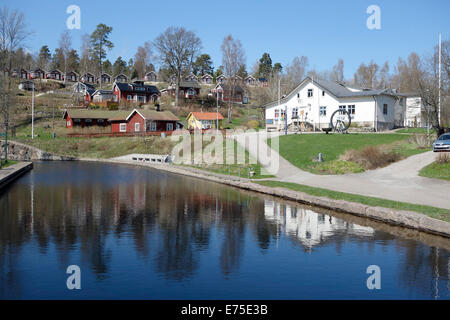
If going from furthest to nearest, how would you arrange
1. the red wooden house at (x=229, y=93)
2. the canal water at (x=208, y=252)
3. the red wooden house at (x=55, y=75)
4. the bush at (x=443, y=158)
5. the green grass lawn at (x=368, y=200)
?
the red wooden house at (x=55, y=75), the red wooden house at (x=229, y=93), the bush at (x=443, y=158), the green grass lawn at (x=368, y=200), the canal water at (x=208, y=252)

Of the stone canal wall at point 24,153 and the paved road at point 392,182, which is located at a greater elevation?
the stone canal wall at point 24,153

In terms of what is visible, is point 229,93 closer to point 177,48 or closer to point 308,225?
point 177,48

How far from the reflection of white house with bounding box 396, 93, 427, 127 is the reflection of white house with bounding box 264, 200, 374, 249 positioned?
4414 centimetres

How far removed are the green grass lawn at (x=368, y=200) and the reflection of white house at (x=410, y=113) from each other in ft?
129

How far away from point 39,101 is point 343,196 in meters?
93.3

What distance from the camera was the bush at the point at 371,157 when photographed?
32981mm

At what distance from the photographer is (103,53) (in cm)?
13375

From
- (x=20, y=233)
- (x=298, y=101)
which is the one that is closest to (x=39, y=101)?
(x=298, y=101)

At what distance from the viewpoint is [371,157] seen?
3359cm

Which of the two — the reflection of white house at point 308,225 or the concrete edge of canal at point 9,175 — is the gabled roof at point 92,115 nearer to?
the concrete edge of canal at point 9,175

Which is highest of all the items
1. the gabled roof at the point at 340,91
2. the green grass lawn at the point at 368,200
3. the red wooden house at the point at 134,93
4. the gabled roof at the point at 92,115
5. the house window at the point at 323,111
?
the red wooden house at the point at 134,93

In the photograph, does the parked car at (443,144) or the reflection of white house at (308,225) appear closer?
the reflection of white house at (308,225)

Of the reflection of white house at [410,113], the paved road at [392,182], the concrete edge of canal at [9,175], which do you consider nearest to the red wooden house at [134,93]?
Answer: the reflection of white house at [410,113]

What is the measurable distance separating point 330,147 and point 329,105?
20.8m
